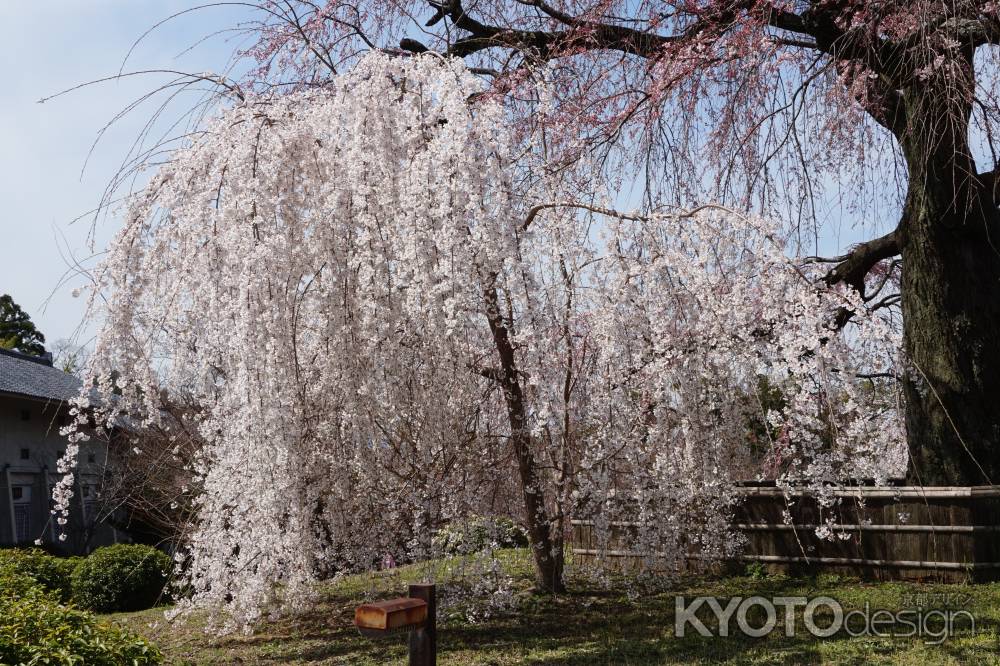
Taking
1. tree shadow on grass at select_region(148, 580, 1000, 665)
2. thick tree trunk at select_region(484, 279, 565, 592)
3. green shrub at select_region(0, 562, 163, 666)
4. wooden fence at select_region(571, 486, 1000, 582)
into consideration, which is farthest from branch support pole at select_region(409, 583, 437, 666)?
wooden fence at select_region(571, 486, 1000, 582)

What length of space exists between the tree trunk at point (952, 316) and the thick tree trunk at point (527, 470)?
344cm

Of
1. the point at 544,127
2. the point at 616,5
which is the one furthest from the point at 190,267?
the point at 616,5

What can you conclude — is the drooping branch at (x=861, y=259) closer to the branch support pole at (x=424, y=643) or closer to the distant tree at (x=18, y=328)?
the branch support pole at (x=424, y=643)

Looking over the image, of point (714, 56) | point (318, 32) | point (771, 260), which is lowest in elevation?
point (771, 260)

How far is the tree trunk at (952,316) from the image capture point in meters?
7.24

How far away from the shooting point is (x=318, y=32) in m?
6.92

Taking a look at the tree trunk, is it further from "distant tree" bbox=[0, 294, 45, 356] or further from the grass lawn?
"distant tree" bbox=[0, 294, 45, 356]

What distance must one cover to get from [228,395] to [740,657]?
3618 mm

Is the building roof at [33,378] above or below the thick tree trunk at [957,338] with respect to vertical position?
above

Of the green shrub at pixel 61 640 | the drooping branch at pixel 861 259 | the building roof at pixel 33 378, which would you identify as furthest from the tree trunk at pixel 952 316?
the building roof at pixel 33 378

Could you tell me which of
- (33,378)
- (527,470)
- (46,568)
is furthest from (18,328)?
(527,470)

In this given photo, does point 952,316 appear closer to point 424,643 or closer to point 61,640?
point 424,643

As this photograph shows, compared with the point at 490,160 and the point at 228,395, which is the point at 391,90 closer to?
the point at 490,160

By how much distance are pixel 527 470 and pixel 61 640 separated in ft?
11.4
